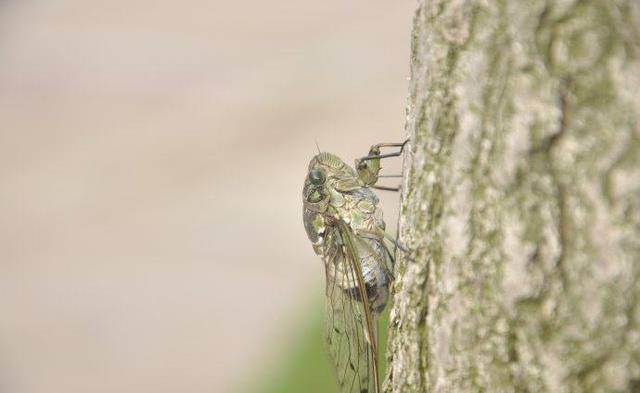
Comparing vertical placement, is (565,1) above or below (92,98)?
below

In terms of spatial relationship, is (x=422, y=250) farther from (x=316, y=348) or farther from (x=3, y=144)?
(x=3, y=144)

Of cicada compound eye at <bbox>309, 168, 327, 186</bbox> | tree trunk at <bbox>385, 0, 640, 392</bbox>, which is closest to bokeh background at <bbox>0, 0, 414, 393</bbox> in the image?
cicada compound eye at <bbox>309, 168, 327, 186</bbox>

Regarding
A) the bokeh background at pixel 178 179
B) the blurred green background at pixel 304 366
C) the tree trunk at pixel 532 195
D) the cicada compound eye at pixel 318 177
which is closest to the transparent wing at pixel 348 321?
the cicada compound eye at pixel 318 177

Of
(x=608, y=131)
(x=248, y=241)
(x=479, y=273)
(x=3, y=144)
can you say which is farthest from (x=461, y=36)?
(x=3, y=144)

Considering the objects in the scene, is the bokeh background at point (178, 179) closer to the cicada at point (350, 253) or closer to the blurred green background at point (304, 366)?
the blurred green background at point (304, 366)

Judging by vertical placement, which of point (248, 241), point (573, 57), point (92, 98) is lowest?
point (248, 241)

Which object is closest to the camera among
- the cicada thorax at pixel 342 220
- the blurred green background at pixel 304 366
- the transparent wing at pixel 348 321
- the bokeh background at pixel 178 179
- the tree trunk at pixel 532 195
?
the tree trunk at pixel 532 195
